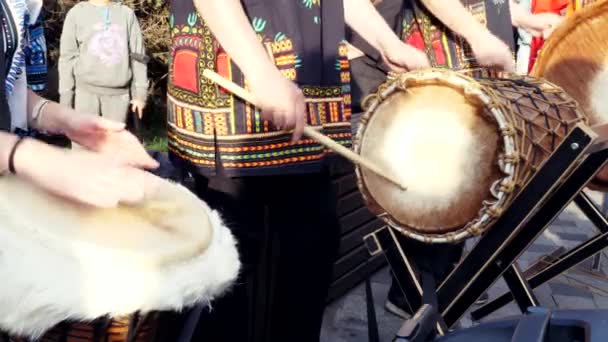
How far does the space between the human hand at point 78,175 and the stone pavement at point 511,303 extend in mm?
1609

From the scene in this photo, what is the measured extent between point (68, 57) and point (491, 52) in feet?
10.1

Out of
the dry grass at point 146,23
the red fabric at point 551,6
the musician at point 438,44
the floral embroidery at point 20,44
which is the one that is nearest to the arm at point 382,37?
the musician at point 438,44

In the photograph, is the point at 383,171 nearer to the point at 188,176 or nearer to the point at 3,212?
the point at 188,176

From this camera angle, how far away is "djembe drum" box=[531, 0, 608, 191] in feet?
7.07

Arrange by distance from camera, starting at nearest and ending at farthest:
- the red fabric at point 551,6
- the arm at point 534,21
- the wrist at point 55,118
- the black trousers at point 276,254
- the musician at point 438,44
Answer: the wrist at point 55,118 < the black trousers at point 276,254 < the musician at point 438,44 < the arm at point 534,21 < the red fabric at point 551,6

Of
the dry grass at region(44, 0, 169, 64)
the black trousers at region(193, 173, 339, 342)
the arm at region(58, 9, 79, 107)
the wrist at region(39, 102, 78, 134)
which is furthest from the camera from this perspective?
the dry grass at region(44, 0, 169, 64)

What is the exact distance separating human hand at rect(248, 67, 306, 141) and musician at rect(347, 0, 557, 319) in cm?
64

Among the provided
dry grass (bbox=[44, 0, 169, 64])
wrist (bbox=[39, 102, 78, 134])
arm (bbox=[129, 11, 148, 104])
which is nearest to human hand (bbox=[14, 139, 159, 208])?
wrist (bbox=[39, 102, 78, 134])

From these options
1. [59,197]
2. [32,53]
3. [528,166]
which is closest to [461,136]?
[528,166]

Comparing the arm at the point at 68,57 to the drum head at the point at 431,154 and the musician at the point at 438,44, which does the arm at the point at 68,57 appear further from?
the drum head at the point at 431,154

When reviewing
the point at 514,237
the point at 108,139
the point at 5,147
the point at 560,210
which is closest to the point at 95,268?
the point at 5,147

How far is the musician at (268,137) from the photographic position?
142 cm

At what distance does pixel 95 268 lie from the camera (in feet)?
3.17

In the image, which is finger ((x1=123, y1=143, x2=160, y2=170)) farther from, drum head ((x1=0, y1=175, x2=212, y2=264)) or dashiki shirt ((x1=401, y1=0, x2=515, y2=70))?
dashiki shirt ((x1=401, y1=0, x2=515, y2=70))
